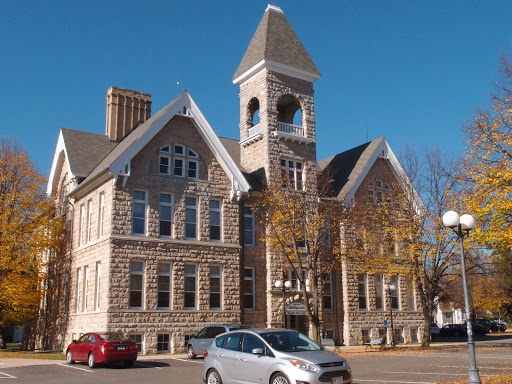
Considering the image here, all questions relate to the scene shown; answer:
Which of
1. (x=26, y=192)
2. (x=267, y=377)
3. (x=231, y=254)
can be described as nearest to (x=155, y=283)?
(x=231, y=254)

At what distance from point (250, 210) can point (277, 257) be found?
334 centimetres

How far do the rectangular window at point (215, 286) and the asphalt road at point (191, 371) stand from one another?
6225mm

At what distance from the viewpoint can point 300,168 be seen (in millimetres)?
35656

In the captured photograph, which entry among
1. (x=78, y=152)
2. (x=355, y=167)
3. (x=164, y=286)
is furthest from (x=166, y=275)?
(x=355, y=167)

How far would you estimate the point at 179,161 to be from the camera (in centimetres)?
3111

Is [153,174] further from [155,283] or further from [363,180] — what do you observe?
[363,180]

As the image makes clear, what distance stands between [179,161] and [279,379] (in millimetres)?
20370

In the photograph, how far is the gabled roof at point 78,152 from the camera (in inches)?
1328

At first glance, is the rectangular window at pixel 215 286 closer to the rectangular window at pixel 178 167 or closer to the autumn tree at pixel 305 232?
Result: the autumn tree at pixel 305 232

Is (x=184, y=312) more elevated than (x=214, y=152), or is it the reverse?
(x=214, y=152)

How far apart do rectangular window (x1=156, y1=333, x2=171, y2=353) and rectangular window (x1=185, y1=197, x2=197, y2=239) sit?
5.38 m

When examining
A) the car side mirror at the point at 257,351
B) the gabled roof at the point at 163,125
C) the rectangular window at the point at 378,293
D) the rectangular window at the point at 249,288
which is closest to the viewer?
the car side mirror at the point at 257,351

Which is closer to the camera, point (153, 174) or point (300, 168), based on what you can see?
point (153, 174)

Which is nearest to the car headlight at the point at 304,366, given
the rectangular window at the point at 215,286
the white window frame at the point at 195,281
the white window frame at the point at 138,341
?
the white window frame at the point at 138,341
